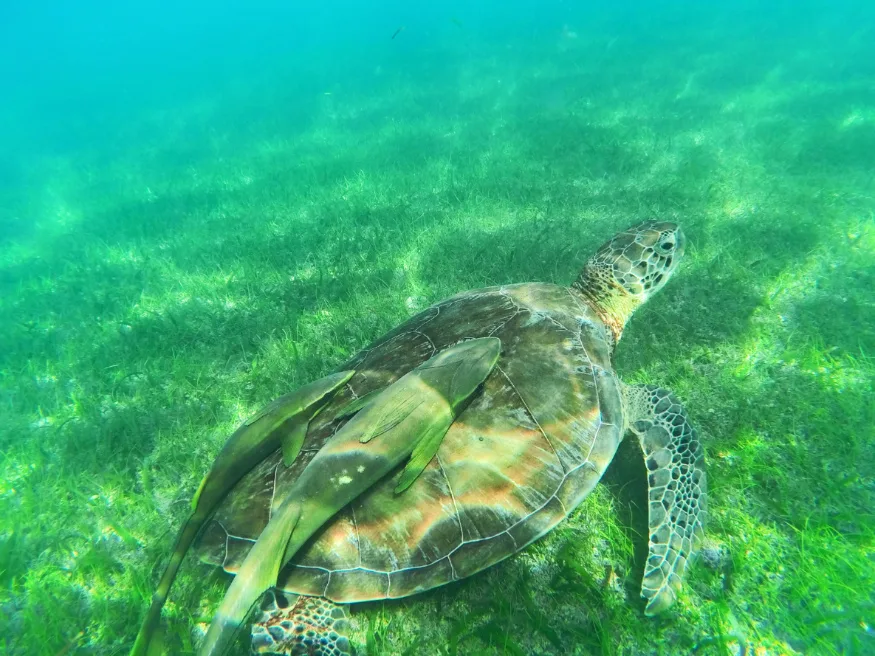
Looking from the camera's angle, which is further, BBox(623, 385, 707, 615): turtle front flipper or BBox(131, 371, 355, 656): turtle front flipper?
BBox(623, 385, 707, 615): turtle front flipper

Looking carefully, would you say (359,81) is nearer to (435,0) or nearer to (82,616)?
(82,616)

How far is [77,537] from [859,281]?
24.8 ft

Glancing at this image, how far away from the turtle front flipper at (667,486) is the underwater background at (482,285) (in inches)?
5.5

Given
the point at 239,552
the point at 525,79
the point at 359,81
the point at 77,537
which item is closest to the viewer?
the point at 239,552

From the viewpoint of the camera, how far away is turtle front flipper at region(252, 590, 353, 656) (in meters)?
1.91

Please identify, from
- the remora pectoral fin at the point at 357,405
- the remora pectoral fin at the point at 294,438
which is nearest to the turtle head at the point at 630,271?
the remora pectoral fin at the point at 357,405

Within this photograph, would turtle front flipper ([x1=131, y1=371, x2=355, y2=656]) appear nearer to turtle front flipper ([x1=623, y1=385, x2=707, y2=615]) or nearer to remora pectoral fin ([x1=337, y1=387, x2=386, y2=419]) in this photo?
remora pectoral fin ([x1=337, y1=387, x2=386, y2=419])

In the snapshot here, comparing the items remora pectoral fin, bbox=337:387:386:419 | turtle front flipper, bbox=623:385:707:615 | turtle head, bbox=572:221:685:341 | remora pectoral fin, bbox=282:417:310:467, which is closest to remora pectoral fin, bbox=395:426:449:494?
remora pectoral fin, bbox=337:387:386:419

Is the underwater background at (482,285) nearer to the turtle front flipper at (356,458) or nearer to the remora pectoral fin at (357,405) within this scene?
the turtle front flipper at (356,458)

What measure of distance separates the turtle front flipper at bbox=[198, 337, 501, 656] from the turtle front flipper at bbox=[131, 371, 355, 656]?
321 mm

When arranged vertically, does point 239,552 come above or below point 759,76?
above

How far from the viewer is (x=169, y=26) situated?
11231cm

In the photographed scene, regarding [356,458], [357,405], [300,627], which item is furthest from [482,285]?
[300,627]

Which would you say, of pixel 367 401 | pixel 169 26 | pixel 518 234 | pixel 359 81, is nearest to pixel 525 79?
pixel 359 81
